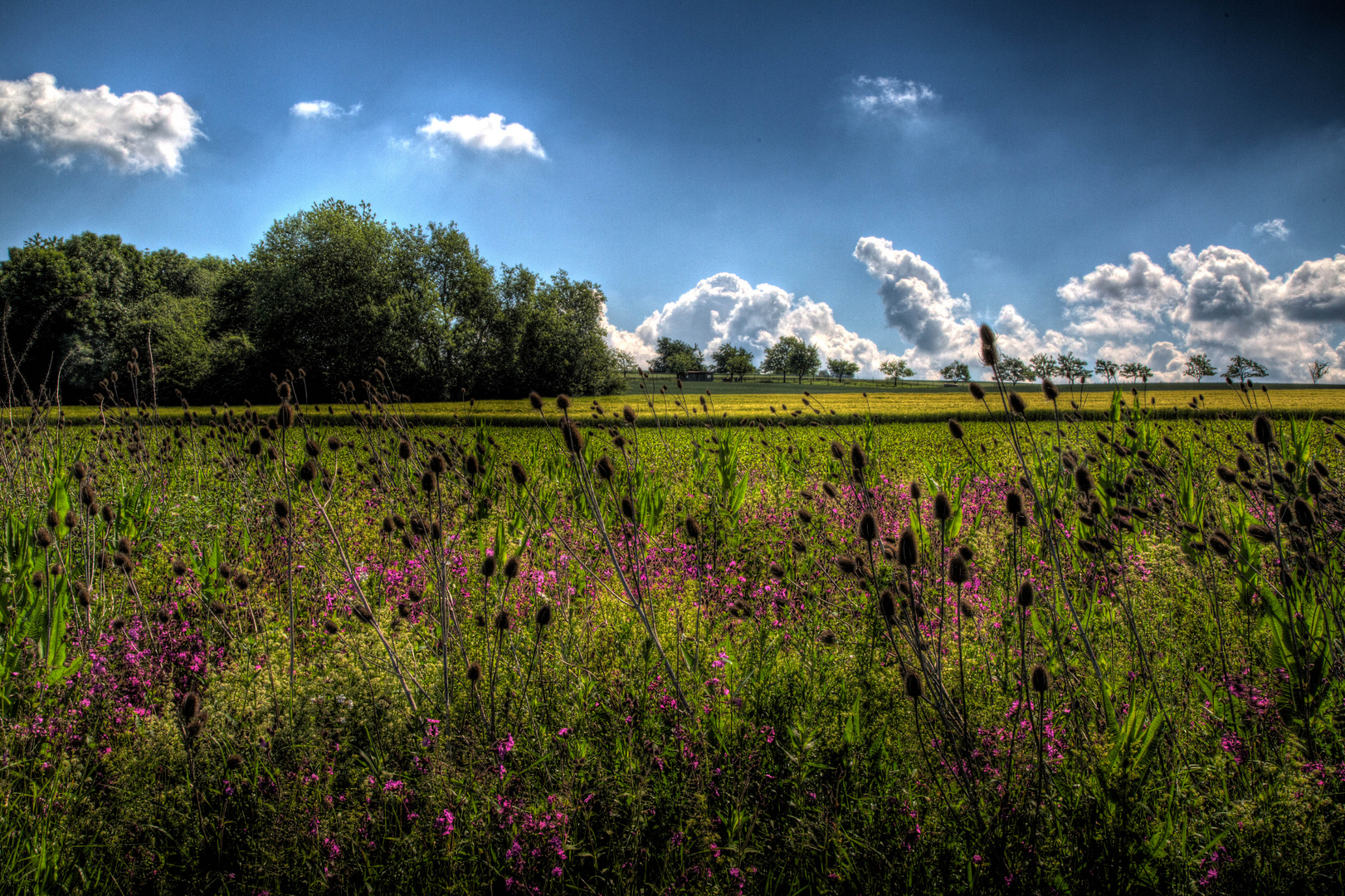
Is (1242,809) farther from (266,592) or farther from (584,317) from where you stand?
(584,317)

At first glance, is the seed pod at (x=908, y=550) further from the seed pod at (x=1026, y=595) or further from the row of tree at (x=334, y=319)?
the row of tree at (x=334, y=319)

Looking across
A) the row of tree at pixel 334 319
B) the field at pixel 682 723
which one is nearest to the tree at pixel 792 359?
the row of tree at pixel 334 319

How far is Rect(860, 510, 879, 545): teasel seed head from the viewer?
4.29 ft

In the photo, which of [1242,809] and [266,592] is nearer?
[1242,809]

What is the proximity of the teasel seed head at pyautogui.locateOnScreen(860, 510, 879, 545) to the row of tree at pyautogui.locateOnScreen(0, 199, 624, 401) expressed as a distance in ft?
89.8

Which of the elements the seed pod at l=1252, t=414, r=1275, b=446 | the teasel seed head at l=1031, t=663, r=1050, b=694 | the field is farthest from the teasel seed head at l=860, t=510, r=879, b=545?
the seed pod at l=1252, t=414, r=1275, b=446

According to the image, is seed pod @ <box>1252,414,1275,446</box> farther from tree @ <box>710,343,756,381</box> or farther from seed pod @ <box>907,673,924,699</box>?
tree @ <box>710,343,756,381</box>

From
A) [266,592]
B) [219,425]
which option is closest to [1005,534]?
[266,592]

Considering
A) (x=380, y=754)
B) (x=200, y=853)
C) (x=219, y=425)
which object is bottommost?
(x=200, y=853)

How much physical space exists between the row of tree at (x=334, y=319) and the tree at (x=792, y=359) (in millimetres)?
60987

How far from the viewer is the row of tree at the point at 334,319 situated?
31.2 m

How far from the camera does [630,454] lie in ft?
18.9

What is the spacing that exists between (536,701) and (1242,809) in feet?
6.65

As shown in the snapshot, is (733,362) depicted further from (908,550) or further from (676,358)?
(908,550)
